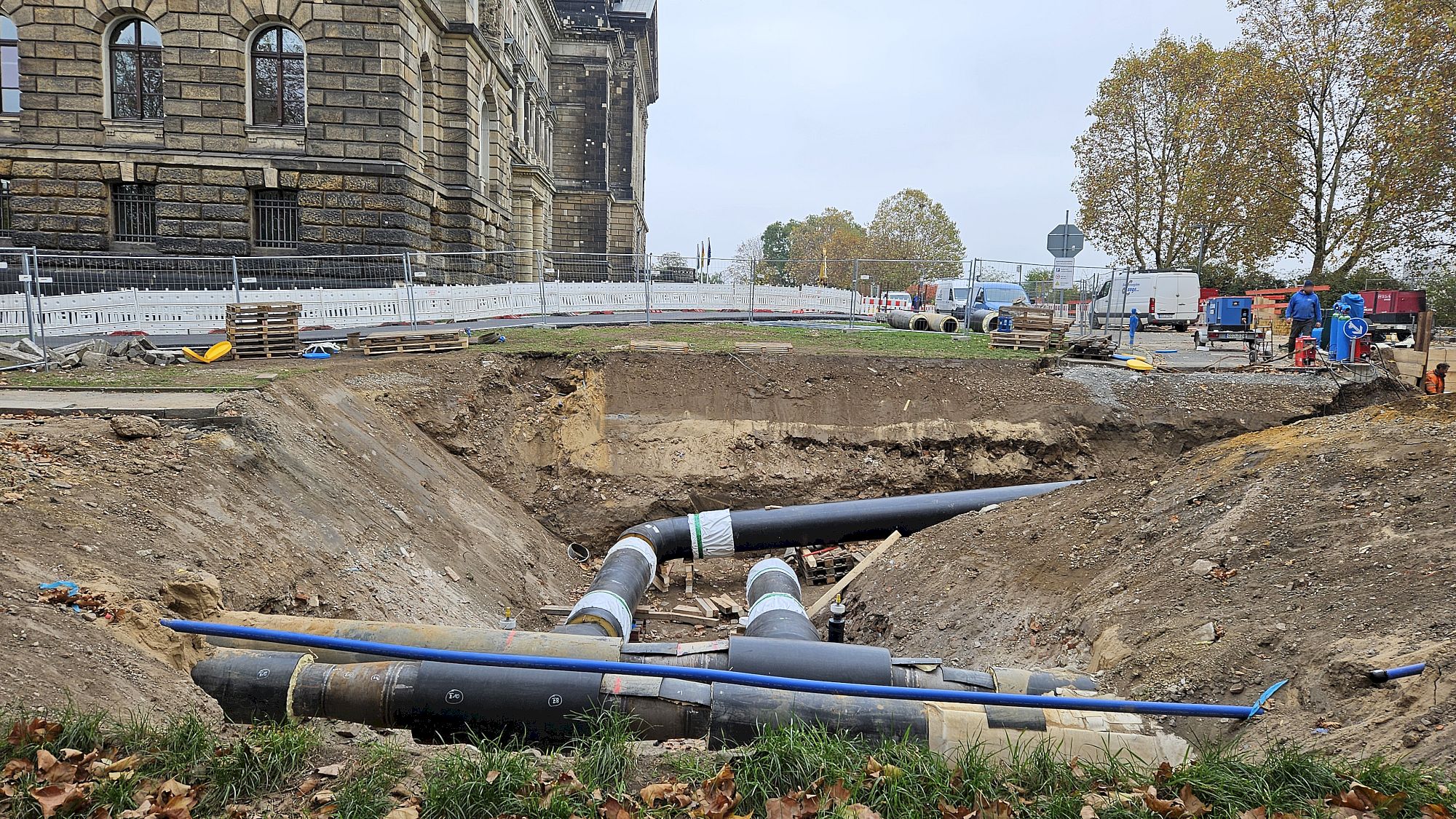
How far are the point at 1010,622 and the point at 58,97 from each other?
79.1 feet

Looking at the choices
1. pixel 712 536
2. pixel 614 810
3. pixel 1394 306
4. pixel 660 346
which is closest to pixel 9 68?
pixel 660 346

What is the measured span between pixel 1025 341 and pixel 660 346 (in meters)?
6.83

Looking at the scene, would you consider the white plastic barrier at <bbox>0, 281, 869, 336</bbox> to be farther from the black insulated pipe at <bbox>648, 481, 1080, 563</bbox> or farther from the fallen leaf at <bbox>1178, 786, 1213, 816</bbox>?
the fallen leaf at <bbox>1178, 786, 1213, 816</bbox>

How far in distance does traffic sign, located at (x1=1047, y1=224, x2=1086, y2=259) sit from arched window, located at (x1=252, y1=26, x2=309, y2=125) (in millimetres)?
18018

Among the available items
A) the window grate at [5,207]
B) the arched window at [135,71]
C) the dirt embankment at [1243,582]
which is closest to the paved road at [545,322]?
the arched window at [135,71]

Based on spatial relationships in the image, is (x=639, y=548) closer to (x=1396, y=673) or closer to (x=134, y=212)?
(x=1396, y=673)

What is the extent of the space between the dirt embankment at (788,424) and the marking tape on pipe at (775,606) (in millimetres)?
4185

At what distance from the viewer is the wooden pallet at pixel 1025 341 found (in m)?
15.3

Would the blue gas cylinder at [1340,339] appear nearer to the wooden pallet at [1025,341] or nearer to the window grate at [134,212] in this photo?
the wooden pallet at [1025,341]

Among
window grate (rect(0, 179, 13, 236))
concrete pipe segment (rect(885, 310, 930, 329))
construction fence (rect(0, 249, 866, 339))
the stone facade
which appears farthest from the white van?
window grate (rect(0, 179, 13, 236))

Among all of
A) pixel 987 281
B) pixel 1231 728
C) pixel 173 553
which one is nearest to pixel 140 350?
pixel 173 553

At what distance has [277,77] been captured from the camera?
67.7ft

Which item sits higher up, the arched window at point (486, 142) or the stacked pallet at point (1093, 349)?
the arched window at point (486, 142)

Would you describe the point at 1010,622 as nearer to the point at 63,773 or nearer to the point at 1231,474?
the point at 1231,474
